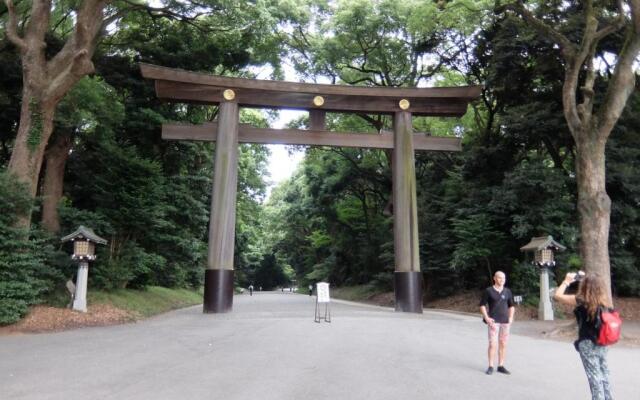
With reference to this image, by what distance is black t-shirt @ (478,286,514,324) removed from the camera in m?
6.85

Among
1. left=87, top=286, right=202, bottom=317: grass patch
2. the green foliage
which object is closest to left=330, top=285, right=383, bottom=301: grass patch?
left=87, top=286, right=202, bottom=317: grass patch

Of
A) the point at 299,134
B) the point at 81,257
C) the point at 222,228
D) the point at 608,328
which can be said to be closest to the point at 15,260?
the point at 81,257

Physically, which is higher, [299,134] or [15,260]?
[299,134]

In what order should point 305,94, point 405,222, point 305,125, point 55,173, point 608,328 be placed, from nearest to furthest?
point 608,328
point 55,173
point 405,222
point 305,94
point 305,125

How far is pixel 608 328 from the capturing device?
4527 mm

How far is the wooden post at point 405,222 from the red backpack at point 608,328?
10999 mm

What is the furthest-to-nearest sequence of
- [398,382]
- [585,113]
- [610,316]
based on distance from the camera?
[585,113]
[398,382]
[610,316]

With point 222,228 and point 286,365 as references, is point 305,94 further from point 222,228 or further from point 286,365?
point 286,365

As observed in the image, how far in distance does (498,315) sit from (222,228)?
9429 millimetres

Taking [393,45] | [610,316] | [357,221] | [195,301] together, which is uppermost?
[393,45]

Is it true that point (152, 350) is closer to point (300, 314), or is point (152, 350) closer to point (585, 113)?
point (300, 314)

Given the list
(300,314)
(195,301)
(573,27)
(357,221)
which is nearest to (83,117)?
(300,314)

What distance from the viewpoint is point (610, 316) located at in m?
4.55

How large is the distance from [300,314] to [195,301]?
10.9 metres
